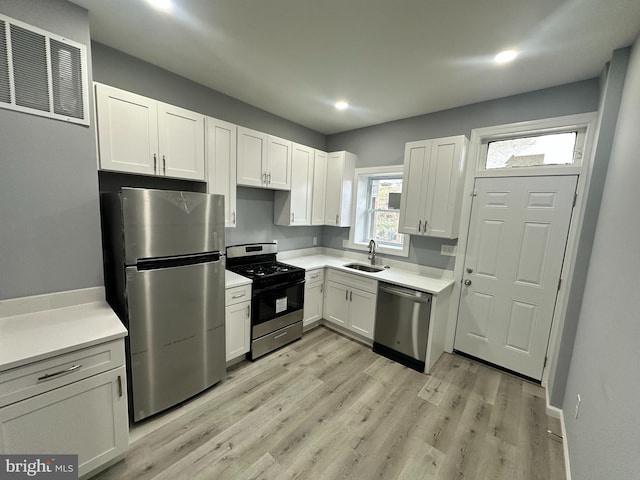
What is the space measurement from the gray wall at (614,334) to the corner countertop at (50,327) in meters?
2.40

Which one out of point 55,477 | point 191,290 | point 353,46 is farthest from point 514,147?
point 55,477

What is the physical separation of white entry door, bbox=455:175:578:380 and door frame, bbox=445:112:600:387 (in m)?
0.05

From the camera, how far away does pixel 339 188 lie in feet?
11.7

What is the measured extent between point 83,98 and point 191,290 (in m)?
1.50

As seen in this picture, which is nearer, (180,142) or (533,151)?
(180,142)

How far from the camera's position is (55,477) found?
1.27 m

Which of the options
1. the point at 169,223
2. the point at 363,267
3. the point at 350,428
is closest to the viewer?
the point at 169,223

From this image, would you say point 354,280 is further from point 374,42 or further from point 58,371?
point 58,371

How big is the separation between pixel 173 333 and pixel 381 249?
8.69 ft

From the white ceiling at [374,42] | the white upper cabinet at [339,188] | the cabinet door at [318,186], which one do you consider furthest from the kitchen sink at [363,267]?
the white ceiling at [374,42]

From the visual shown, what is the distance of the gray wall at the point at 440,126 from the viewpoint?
2.22 m

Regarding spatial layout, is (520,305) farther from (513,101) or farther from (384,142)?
(384,142)

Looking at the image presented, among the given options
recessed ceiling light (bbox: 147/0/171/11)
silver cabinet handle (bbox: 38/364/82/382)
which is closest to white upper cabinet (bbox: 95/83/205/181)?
recessed ceiling light (bbox: 147/0/171/11)

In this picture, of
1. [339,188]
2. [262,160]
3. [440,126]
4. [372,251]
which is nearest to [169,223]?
[262,160]
